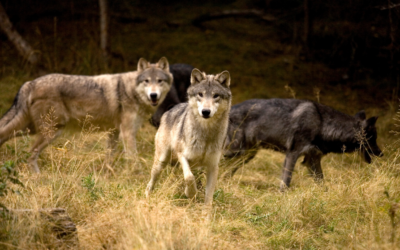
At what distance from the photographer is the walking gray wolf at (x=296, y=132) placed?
687 centimetres

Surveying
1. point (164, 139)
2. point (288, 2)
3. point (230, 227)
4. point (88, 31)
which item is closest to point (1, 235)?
point (230, 227)

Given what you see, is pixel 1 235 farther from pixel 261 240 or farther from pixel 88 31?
pixel 88 31

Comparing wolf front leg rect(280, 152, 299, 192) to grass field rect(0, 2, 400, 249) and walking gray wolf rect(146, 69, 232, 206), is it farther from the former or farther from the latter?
walking gray wolf rect(146, 69, 232, 206)

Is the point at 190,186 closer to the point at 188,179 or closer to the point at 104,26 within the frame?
the point at 188,179

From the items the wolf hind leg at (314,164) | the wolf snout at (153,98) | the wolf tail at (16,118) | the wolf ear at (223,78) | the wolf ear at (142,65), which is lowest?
the wolf hind leg at (314,164)

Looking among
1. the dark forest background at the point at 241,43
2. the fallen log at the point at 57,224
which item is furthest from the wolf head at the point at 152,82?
the fallen log at the point at 57,224

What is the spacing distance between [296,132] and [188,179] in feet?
9.60

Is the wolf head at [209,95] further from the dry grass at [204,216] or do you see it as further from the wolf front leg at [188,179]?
the dry grass at [204,216]

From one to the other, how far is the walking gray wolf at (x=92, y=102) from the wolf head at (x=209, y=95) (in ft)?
7.88

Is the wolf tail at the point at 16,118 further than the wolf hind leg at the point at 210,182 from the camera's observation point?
Yes

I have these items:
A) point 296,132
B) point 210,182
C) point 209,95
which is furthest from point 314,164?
→ point 209,95

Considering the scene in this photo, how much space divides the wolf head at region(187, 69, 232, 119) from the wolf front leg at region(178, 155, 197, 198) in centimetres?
59

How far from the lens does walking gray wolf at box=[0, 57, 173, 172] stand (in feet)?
22.8

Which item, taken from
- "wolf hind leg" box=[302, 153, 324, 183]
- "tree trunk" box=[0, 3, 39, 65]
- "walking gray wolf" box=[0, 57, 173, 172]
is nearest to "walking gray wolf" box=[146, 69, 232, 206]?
"walking gray wolf" box=[0, 57, 173, 172]
